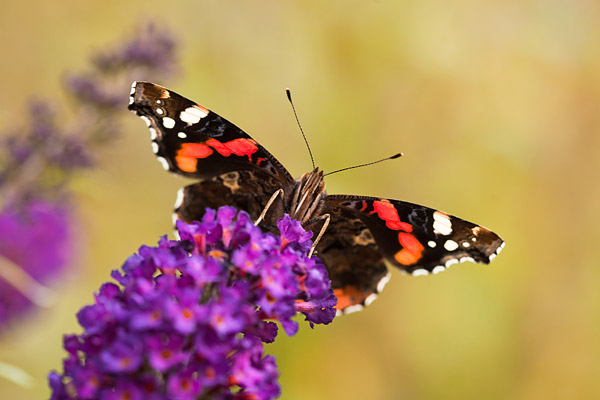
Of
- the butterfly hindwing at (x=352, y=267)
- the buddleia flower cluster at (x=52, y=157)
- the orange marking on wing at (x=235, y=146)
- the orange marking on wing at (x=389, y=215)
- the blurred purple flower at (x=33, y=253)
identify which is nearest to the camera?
the orange marking on wing at (x=389, y=215)

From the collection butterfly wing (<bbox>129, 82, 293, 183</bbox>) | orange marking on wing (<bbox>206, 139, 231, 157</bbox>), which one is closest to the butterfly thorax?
butterfly wing (<bbox>129, 82, 293, 183</bbox>)

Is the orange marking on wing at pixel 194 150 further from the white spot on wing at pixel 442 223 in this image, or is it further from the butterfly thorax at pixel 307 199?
the white spot on wing at pixel 442 223

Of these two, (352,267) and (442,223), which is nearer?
(442,223)

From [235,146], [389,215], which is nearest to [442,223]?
[389,215]

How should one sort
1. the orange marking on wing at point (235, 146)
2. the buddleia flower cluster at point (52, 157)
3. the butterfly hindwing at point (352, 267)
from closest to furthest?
the orange marking on wing at point (235, 146), the butterfly hindwing at point (352, 267), the buddleia flower cluster at point (52, 157)

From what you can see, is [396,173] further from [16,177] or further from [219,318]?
[219,318]

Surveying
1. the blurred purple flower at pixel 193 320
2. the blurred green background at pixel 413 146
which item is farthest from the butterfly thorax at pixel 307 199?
the blurred green background at pixel 413 146

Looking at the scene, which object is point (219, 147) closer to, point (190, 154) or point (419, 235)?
point (190, 154)

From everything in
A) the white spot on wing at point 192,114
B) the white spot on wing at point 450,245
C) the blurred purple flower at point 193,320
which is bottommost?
the blurred purple flower at point 193,320

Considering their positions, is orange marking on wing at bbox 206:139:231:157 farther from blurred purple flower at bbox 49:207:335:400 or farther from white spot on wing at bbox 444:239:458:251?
white spot on wing at bbox 444:239:458:251
